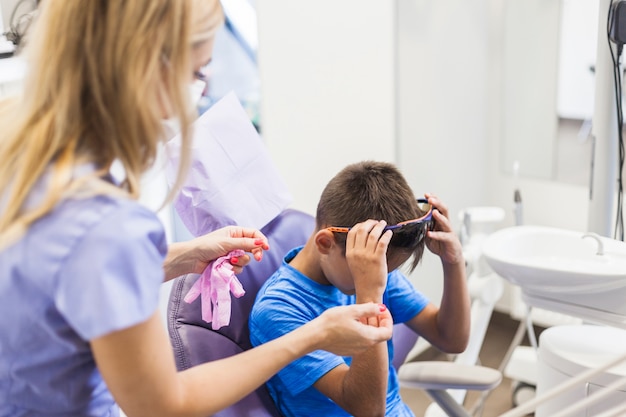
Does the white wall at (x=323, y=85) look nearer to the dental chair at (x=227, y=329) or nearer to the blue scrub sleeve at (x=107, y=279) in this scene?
the dental chair at (x=227, y=329)

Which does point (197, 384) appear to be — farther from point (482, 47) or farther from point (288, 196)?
point (482, 47)

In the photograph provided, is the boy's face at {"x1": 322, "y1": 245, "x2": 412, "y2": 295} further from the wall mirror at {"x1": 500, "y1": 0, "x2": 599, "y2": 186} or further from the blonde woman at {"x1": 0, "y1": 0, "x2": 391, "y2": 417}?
the wall mirror at {"x1": 500, "y1": 0, "x2": 599, "y2": 186}

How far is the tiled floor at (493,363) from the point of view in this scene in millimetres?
2250

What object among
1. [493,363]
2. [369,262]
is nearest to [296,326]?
[369,262]

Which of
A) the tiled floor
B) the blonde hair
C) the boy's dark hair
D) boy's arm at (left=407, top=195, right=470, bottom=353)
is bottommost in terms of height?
the tiled floor

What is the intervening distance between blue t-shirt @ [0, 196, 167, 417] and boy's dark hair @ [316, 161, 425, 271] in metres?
0.48

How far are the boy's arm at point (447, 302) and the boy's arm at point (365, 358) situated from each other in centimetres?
25

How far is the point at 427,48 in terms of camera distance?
2184mm

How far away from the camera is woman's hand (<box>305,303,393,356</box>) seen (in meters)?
0.93

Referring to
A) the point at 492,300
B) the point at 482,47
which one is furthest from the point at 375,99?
the point at 492,300

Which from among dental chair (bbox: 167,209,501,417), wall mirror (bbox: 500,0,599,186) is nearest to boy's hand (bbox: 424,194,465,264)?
dental chair (bbox: 167,209,501,417)

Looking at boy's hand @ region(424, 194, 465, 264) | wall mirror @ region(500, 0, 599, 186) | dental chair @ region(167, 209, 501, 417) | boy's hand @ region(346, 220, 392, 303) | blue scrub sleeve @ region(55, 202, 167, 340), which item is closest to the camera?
blue scrub sleeve @ region(55, 202, 167, 340)

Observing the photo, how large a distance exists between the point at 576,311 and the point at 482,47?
1.23 m

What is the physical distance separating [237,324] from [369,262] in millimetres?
326
